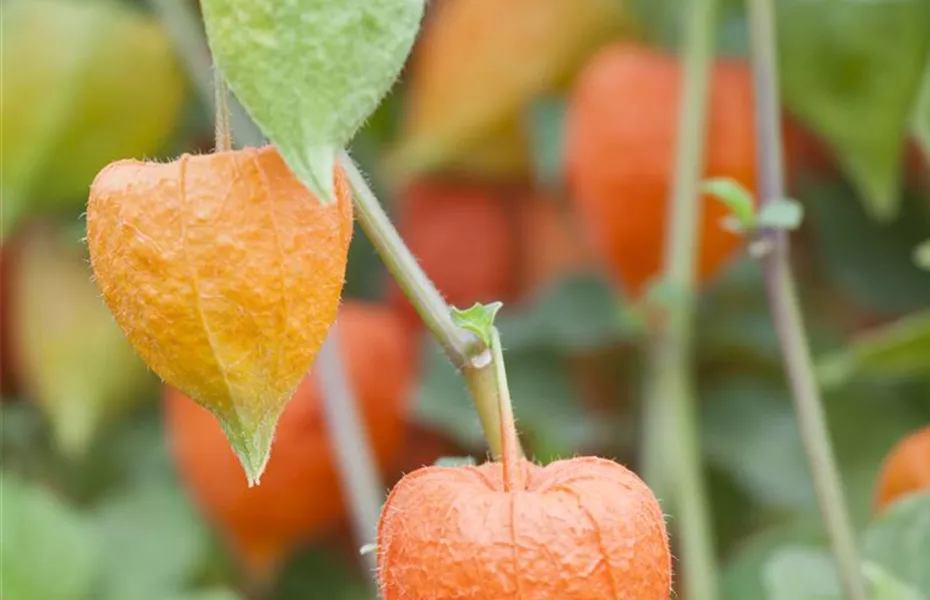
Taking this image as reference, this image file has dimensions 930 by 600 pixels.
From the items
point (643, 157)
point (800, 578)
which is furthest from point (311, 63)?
point (643, 157)

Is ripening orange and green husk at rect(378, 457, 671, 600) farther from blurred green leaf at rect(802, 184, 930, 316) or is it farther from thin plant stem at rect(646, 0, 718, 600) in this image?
blurred green leaf at rect(802, 184, 930, 316)

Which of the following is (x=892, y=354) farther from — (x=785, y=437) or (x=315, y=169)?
(x=315, y=169)

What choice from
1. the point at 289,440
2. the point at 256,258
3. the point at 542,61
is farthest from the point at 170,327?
the point at 542,61

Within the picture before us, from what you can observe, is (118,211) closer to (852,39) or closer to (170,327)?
(170,327)

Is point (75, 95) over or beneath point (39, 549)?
over

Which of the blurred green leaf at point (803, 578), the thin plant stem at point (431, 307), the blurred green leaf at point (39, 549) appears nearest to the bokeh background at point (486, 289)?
the blurred green leaf at point (39, 549)

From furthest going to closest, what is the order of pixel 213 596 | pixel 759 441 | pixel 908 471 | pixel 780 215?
1. pixel 759 441
2. pixel 213 596
3. pixel 908 471
4. pixel 780 215
